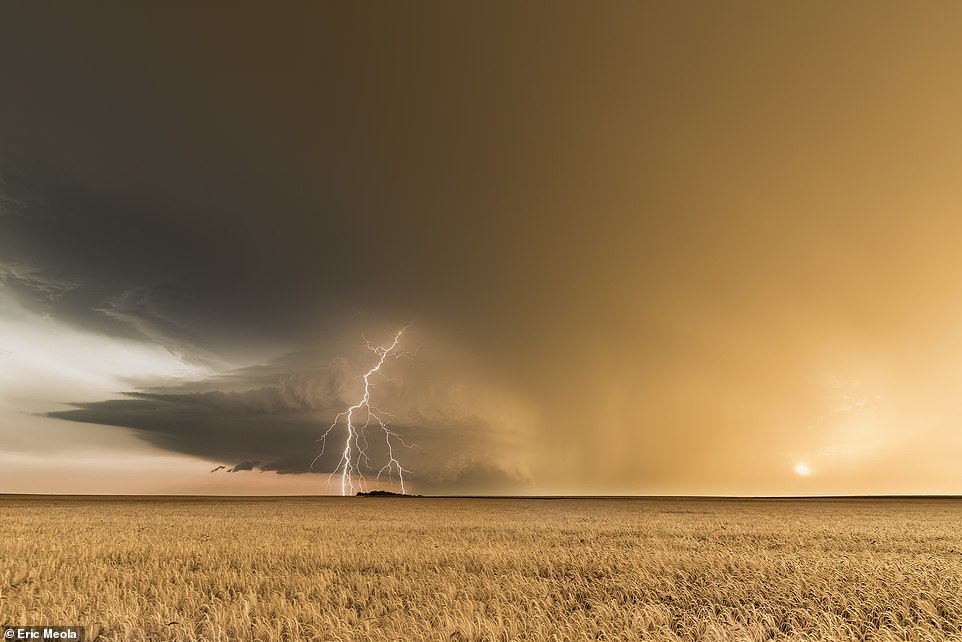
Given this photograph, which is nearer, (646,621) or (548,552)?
(646,621)

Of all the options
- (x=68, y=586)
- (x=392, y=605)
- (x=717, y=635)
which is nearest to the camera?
(x=717, y=635)

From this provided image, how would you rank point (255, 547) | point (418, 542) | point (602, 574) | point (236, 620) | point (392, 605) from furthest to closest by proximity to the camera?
point (418, 542) < point (255, 547) < point (602, 574) < point (392, 605) < point (236, 620)

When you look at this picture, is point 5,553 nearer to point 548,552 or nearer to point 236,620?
point 236,620

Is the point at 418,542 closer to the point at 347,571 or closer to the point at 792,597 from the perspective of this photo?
the point at 347,571

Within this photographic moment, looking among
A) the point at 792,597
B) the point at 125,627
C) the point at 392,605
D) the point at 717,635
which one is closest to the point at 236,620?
the point at 125,627

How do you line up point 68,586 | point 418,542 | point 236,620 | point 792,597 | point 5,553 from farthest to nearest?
1. point 418,542
2. point 5,553
3. point 68,586
4. point 792,597
5. point 236,620

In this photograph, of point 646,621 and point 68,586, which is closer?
point 646,621

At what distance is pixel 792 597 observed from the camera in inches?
493

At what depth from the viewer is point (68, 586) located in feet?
43.8

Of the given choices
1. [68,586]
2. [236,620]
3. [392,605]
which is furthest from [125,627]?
[68,586]

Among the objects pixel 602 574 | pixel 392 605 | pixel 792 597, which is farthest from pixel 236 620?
pixel 792 597

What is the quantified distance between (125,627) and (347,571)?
7.72 meters

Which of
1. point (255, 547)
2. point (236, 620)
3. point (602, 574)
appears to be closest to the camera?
point (236, 620)

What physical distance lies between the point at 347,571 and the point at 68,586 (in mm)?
6301
